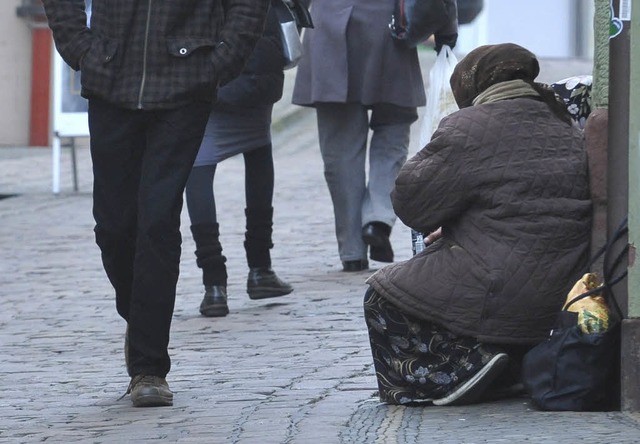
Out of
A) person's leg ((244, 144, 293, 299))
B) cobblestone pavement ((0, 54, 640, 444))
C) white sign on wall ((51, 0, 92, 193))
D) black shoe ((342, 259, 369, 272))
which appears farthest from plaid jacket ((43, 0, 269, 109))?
white sign on wall ((51, 0, 92, 193))

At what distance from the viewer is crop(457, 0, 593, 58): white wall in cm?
2892

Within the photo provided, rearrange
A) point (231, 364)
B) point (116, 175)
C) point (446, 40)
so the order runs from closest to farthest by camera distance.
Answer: point (116, 175) < point (231, 364) < point (446, 40)

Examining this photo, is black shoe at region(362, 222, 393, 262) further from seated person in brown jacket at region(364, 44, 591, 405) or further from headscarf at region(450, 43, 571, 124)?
seated person in brown jacket at region(364, 44, 591, 405)

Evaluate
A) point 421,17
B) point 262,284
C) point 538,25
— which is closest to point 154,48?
point 262,284

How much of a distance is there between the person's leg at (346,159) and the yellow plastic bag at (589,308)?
3.54m

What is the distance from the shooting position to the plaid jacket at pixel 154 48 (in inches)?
214

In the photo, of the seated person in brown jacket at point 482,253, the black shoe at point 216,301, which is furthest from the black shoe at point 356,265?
the seated person in brown jacket at point 482,253

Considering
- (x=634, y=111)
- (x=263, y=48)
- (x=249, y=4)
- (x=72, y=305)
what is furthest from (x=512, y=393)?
(x=72, y=305)

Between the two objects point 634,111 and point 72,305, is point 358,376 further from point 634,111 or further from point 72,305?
point 72,305

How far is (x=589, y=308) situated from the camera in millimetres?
4938

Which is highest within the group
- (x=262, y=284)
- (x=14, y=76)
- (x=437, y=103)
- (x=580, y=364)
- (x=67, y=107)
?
(x=437, y=103)

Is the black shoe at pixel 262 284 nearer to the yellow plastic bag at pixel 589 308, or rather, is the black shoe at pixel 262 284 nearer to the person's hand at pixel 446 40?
the person's hand at pixel 446 40

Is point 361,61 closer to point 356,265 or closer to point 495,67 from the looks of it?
point 356,265

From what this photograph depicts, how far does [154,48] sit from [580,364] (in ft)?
5.45
